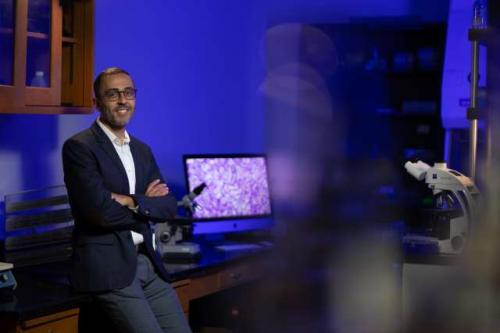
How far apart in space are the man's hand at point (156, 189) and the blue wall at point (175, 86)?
70 centimetres

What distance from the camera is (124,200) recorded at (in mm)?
3014

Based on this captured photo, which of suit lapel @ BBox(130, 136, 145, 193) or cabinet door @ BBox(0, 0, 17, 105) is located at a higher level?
cabinet door @ BBox(0, 0, 17, 105)

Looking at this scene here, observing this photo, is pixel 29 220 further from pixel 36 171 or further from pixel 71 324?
pixel 71 324

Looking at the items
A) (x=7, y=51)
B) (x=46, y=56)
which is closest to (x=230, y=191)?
(x=46, y=56)

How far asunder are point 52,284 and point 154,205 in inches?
19.0

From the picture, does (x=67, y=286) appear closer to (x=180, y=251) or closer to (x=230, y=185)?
(x=180, y=251)

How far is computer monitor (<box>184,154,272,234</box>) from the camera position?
417 centimetres

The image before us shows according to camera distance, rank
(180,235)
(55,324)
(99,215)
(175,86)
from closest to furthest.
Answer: (55,324), (99,215), (180,235), (175,86)

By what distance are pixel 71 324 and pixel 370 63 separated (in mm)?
4279

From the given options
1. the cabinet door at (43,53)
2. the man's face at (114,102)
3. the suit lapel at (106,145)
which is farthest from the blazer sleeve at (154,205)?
the cabinet door at (43,53)

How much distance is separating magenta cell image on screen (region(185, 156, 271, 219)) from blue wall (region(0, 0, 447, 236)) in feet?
1.38

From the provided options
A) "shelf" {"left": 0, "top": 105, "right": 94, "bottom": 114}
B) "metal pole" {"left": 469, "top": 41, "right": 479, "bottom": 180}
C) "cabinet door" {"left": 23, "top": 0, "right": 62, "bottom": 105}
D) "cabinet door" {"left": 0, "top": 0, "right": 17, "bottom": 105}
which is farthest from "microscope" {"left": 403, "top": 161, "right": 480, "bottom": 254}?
"cabinet door" {"left": 0, "top": 0, "right": 17, "bottom": 105}

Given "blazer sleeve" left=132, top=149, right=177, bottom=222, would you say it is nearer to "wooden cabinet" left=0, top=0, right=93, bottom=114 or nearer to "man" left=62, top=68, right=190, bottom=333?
"man" left=62, top=68, right=190, bottom=333

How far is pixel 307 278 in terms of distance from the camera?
231 inches
